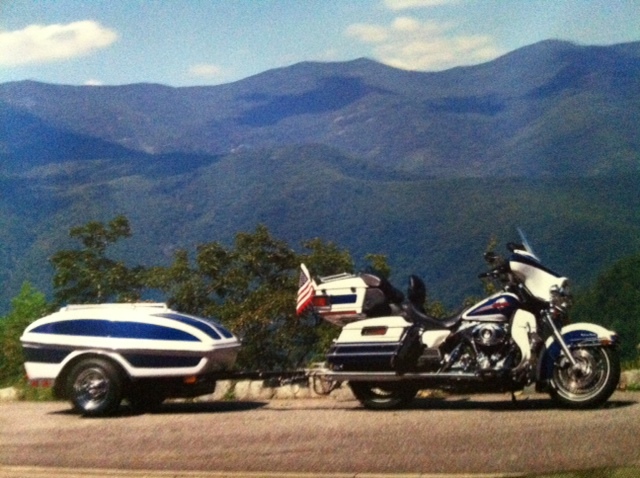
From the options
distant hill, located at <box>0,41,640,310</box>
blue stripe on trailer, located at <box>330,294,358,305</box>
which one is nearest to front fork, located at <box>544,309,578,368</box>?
blue stripe on trailer, located at <box>330,294,358,305</box>

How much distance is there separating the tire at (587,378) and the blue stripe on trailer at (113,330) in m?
3.06

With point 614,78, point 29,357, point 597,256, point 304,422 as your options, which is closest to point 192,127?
point 614,78

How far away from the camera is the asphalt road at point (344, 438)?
6062 millimetres

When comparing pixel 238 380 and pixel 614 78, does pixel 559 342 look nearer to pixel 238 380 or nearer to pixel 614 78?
pixel 238 380

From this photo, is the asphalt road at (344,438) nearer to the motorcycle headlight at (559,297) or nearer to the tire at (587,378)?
the tire at (587,378)

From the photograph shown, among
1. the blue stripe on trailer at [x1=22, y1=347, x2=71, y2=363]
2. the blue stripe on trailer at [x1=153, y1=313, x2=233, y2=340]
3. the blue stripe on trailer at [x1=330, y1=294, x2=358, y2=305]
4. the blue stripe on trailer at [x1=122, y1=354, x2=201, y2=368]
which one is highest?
the blue stripe on trailer at [x1=330, y1=294, x2=358, y2=305]

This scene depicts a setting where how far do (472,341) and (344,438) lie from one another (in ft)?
5.46

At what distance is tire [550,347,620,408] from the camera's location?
25.0 ft

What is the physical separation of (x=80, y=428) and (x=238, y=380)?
203 centimetres

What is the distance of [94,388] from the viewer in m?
8.66

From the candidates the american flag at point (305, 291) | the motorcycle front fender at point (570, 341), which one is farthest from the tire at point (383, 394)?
the motorcycle front fender at point (570, 341)

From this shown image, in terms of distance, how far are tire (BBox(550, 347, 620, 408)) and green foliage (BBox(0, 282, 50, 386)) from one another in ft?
20.2

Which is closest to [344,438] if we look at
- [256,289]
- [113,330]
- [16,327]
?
[113,330]

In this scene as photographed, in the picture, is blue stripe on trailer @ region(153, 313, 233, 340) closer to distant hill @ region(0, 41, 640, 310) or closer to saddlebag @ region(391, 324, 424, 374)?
saddlebag @ region(391, 324, 424, 374)
